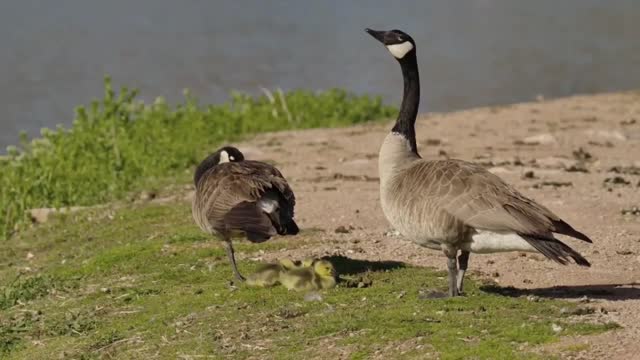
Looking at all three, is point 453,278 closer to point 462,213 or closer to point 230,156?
point 462,213

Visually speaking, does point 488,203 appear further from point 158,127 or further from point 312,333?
point 158,127

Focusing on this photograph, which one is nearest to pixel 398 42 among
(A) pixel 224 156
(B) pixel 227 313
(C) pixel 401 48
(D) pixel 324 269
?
(C) pixel 401 48

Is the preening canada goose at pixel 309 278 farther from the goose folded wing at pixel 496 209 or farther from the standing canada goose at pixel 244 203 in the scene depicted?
the goose folded wing at pixel 496 209

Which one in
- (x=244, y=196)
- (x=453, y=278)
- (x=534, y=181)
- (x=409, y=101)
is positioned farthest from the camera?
(x=534, y=181)

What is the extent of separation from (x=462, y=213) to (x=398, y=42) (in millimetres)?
2147

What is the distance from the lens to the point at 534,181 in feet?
58.1

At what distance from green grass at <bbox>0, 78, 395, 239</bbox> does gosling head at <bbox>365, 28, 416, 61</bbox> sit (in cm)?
847

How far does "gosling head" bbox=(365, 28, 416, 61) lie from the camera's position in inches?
438

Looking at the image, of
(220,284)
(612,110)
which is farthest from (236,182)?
(612,110)

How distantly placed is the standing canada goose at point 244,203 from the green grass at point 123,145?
732cm

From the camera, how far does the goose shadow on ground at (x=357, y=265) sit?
11.8 meters

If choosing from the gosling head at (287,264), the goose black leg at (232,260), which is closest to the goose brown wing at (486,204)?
the gosling head at (287,264)

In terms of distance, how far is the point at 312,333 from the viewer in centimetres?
935

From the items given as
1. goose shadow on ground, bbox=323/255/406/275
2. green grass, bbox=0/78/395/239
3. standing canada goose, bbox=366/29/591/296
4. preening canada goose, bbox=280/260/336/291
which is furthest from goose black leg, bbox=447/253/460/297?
green grass, bbox=0/78/395/239
